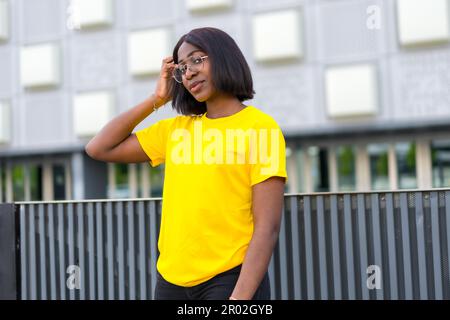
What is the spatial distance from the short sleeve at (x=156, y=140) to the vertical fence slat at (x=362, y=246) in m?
1.43

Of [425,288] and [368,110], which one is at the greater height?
[368,110]

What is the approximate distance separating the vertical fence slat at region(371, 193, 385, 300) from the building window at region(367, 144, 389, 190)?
961cm

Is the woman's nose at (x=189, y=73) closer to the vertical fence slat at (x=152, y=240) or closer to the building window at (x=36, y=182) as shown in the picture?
the vertical fence slat at (x=152, y=240)

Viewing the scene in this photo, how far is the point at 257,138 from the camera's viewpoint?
2062 mm

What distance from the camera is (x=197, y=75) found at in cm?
212

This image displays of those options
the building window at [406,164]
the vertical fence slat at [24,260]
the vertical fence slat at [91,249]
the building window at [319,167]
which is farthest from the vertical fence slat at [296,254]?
the building window at [319,167]

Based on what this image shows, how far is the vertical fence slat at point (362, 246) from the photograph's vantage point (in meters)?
3.48

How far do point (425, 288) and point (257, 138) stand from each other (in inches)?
68.6

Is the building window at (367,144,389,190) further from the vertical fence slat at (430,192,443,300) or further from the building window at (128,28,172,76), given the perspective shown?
the vertical fence slat at (430,192,443,300)

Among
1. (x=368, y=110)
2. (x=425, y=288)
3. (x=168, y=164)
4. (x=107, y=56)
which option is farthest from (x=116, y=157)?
(x=107, y=56)

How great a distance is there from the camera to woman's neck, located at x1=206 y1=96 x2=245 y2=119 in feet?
7.09

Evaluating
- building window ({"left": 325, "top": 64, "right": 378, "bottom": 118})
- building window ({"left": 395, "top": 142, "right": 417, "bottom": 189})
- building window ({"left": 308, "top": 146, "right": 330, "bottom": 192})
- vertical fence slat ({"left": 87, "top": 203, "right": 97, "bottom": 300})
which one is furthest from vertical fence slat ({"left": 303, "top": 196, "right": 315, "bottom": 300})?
building window ({"left": 308, "top": 146, "right": 330, "bottom": 192})

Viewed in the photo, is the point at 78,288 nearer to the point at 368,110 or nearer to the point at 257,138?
the point at 257,138

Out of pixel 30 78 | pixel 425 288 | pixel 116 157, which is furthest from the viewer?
pixel 30 78
